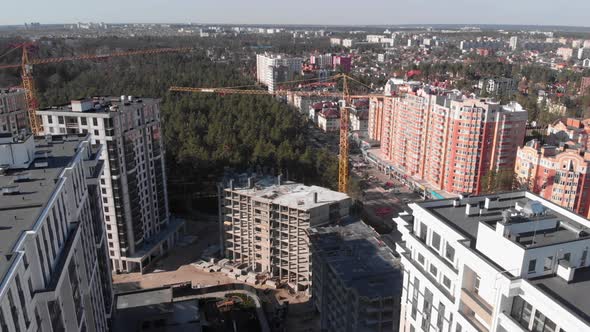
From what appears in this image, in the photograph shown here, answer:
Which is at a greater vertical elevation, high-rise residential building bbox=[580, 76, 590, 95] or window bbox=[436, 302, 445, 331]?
window bbox=[436, 302, 445, 331]

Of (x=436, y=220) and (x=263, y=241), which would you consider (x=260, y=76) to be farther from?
(x=436, y=220)

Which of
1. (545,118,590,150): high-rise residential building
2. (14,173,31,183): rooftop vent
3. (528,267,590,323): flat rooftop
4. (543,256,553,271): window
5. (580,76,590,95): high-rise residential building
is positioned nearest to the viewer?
(528,267,590,323): flat rooftop

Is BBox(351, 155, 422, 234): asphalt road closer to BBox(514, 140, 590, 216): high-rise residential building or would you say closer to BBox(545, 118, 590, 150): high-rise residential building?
BBox(514, 140, 590, 216): high-rise residential building

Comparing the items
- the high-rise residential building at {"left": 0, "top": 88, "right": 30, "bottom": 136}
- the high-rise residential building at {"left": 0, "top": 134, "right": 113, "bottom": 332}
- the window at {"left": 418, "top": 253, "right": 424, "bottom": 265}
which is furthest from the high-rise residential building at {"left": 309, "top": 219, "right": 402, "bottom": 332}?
the high-rise residential building at {"left": 0, "top": 88, "right": 30, "bottom": 136}

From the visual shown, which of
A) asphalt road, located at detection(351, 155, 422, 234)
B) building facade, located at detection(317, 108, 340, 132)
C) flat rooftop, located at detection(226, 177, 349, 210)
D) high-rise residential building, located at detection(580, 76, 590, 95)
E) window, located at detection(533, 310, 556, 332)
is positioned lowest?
asphalt road, located at detection(351, 155, 422, 234)

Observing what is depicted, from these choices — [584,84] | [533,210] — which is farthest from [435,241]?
[584,84]

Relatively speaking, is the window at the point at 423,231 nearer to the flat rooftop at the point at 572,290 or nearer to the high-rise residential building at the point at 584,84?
the flat rooftop at the point at 572,290

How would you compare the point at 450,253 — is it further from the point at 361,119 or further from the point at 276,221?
the point at 361,119
